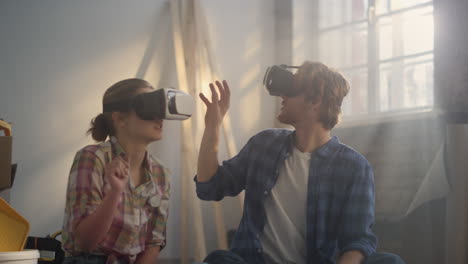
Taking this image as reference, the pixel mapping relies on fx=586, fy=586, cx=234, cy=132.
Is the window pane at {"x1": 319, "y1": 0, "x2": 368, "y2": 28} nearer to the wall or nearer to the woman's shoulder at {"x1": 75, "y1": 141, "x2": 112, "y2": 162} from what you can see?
the wall

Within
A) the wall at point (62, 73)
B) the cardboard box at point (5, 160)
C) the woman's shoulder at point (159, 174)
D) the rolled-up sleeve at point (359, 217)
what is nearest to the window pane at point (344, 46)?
the wall at point (62, 73)

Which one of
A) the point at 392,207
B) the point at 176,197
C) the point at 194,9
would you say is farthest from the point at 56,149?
the point at 392,207

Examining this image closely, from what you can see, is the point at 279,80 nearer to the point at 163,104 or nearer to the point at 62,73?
the point at 163,104

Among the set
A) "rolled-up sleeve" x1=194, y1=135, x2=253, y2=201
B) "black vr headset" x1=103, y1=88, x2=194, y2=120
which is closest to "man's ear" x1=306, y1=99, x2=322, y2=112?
"rolled-up sleeve" x1=194, y1=135, x2=253, y2=201

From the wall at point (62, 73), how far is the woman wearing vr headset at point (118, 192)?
113 centimetres

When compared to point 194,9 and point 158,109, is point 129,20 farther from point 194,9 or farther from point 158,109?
point 158,109

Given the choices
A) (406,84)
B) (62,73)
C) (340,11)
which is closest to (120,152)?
(62,73)

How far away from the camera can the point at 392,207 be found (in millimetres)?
2703

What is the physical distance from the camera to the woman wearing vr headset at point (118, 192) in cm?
148

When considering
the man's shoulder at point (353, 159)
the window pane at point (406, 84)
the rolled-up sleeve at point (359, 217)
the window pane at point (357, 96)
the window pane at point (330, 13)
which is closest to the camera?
the rolled-up sleeve at point (359, 217)

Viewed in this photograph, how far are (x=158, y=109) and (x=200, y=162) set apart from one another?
21 cm

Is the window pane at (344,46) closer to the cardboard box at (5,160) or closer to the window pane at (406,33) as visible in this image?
the window pane at (406,33)

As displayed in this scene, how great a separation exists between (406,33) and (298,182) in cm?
163

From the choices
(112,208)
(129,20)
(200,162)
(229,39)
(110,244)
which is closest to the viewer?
(112,208)
